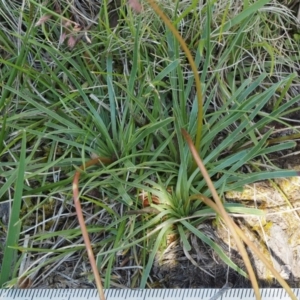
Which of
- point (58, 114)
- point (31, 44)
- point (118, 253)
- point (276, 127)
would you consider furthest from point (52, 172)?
point (276, 127)

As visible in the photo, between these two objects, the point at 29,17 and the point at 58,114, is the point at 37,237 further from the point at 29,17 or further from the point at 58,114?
the point at 29,17

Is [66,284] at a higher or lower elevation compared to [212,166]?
lower

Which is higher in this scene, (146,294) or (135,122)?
(135,122)

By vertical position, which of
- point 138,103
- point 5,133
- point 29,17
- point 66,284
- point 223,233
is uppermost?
point 29,17

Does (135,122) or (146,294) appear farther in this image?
(135,122)

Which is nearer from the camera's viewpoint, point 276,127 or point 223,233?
point 223,233
